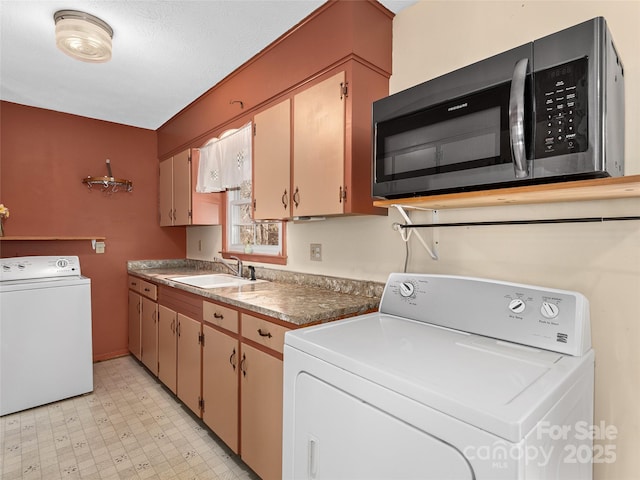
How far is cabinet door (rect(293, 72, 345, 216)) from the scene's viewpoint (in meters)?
1.75

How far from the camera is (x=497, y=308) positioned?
119cm

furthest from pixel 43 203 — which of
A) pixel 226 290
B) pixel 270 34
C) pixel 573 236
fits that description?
pixel 573 236

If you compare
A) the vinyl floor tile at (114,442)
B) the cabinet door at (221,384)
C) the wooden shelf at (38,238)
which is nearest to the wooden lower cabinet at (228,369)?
the cabinet door at (221,384)

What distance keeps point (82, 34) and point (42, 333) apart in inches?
82.4

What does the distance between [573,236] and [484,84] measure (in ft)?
2.11

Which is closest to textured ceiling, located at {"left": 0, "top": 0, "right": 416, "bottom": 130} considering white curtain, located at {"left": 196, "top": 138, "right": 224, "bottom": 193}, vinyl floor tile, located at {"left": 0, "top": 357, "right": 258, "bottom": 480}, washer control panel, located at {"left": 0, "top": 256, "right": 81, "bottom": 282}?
white curtain, located at {"left": 196, "top": 138, "right": 224, "bottom": 193}

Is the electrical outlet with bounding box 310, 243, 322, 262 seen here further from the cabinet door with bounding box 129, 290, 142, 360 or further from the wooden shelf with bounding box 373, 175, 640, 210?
the cabinet door with bounding box 129, 290, 142, 360

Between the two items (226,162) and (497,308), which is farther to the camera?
(226,162)

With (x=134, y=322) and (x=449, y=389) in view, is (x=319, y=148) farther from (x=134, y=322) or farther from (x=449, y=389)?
(x=134, y=322)

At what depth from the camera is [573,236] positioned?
127 cm

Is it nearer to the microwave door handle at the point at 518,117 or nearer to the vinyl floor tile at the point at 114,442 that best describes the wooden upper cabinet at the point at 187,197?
the vinyl floor tile at the point at 114,442

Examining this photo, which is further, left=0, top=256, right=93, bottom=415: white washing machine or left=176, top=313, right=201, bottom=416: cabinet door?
left=0, top=256, right=93, bottom=415: white washing machine

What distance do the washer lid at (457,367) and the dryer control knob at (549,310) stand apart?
11cm

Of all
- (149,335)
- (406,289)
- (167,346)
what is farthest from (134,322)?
(406,289)
